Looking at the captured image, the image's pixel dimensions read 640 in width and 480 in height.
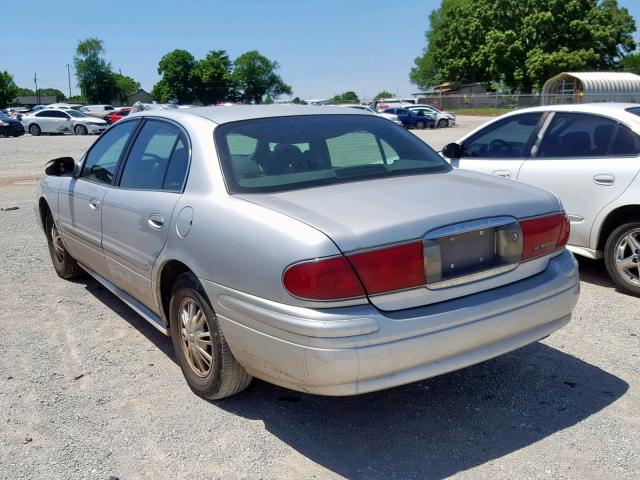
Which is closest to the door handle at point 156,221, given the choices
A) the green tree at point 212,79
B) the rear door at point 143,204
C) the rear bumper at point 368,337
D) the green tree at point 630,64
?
the rear door at point 143,204

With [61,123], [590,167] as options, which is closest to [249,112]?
[590,167]

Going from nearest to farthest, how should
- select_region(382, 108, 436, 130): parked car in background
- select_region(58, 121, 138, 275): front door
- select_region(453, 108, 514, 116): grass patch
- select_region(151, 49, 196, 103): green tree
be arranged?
select_region(58, 121, 138, 275): front door, select_region(382, 108, 436, 130): parked car in background, select_region(453, 108, 514, 116): grass patch, select_region(151, 49, 196, 103): green tree

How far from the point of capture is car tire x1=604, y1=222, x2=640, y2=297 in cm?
525

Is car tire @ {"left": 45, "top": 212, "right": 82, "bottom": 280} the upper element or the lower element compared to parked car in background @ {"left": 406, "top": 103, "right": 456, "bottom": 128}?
lower

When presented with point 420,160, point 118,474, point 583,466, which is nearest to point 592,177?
point 420,160

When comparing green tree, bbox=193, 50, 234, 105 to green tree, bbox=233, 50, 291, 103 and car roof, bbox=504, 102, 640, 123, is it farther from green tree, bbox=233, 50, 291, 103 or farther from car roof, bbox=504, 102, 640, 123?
car roof, bbox=504, 102, 640, 123

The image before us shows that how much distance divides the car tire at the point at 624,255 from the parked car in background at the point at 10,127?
35.4 m

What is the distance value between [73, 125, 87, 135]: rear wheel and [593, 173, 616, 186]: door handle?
3484cm

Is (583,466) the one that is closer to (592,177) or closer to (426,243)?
(426,243)

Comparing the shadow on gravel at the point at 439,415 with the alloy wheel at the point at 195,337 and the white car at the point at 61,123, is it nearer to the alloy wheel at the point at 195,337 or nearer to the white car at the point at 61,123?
the alloy wheel at the point at 195,337

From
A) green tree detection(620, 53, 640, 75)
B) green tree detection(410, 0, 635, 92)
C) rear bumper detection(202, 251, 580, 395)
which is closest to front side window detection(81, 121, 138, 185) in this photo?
rear bumper detection(202, 251, 580, 395)

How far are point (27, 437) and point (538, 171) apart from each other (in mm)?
4628

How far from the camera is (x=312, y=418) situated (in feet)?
11.3

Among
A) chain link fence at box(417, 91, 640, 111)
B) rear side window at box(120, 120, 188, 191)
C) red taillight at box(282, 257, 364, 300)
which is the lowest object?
red taillight at box(282, 257, 364, 300)
